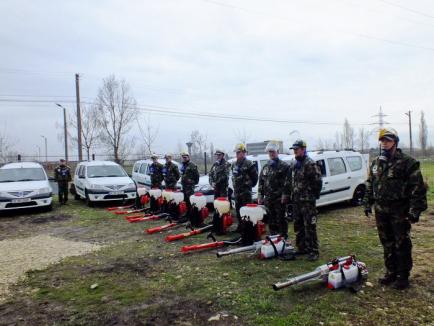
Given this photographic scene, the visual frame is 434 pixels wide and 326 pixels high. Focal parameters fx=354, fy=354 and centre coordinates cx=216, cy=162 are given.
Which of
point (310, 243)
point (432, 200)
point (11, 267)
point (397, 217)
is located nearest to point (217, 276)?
point (310, 243)

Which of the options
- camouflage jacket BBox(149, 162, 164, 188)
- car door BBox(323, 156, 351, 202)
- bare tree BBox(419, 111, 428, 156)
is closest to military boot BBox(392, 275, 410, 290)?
car door BBox(323, 156, 351, 202)

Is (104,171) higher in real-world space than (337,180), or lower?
higher

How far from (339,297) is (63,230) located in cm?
710

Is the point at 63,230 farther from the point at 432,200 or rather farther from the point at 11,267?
the point at 432,200

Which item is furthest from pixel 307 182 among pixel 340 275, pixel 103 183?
pixel 103 183

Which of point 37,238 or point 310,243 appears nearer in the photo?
point 310,243

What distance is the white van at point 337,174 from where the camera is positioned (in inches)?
382

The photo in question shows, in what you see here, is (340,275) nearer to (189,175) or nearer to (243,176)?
(243,176)

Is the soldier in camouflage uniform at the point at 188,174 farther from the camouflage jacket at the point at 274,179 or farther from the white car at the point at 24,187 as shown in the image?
the white car at the point at 24,187

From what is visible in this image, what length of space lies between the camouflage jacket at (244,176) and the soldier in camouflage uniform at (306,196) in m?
1.62

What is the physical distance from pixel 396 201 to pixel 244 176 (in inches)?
139

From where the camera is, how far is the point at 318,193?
5711 millimetres

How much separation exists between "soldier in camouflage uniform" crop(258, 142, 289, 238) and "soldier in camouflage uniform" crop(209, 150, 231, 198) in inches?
57.9

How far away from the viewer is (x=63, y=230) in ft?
29.2
